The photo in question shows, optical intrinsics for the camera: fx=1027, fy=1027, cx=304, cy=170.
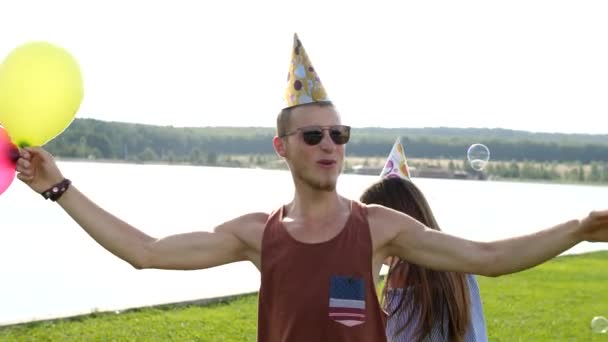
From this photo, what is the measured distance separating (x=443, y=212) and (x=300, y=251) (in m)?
26.7

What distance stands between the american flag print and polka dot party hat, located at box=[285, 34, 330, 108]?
0.72m

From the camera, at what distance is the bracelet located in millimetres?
3775

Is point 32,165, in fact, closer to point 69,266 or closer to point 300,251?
point 300,251

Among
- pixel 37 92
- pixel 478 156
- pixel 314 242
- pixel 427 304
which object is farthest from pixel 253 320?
pixel 314 242

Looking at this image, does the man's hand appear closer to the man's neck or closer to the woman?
the man's neck

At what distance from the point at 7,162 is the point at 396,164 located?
2.55 m

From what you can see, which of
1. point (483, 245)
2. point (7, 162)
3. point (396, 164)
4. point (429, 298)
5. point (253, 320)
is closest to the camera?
point (483, 245)

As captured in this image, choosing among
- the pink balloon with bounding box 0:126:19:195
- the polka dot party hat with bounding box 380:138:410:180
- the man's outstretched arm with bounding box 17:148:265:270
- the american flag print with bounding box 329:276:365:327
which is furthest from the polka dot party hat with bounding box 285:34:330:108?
the polka dot party hat with bounding box 380:138:410:180

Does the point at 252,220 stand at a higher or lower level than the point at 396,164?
lower

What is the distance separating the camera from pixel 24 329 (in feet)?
29.7

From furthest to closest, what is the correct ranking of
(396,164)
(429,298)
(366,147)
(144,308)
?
(366,147) → (144,308) → (396,164) → (429,298)

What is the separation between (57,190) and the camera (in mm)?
3779

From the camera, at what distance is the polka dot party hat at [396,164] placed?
574 centimetres

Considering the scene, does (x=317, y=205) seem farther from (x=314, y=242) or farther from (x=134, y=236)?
(x=134, y=236)
